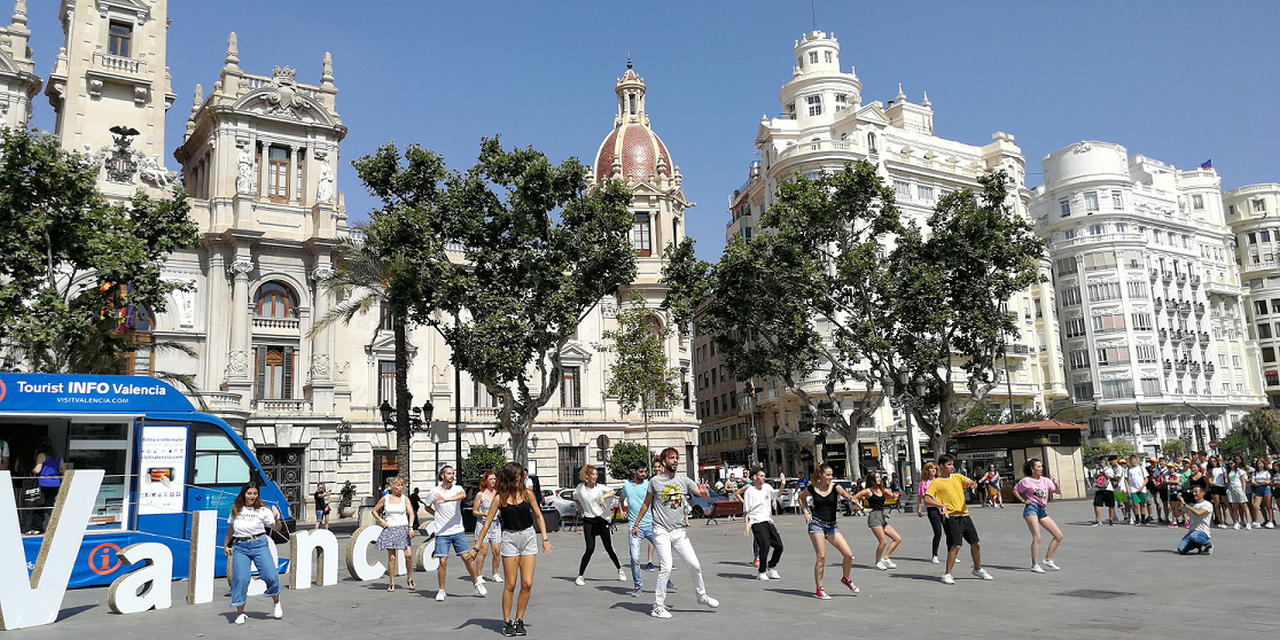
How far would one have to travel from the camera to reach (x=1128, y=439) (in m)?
65.9

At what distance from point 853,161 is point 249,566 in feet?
171

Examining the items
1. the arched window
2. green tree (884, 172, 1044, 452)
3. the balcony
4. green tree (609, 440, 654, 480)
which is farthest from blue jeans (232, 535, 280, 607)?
green tree (609, 440, 654, 480)

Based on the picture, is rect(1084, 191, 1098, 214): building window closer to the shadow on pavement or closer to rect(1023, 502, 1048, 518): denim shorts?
rect(1023, 502, 1048, 518): denim shorts

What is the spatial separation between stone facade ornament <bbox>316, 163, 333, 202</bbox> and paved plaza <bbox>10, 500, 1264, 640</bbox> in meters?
27.8

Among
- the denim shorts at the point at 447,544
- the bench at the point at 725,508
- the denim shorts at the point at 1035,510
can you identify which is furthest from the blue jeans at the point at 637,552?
the bench at the point at 725,508

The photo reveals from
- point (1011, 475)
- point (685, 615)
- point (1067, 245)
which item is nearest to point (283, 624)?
point (685, 615)

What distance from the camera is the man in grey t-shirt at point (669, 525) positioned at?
1020 centimetres

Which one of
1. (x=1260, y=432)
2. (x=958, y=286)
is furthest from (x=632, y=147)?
(x=1260, y=432)

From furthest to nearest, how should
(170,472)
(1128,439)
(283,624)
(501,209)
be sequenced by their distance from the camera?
(1128,439)
(501,209)
(170,472)
(283,624)

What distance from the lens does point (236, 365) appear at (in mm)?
36469

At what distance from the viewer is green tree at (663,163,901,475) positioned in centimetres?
3316

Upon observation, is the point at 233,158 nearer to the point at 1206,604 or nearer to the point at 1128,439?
the point at 1206,604

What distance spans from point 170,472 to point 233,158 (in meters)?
26.9

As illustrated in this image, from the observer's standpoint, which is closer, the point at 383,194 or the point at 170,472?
the point at 170,472
